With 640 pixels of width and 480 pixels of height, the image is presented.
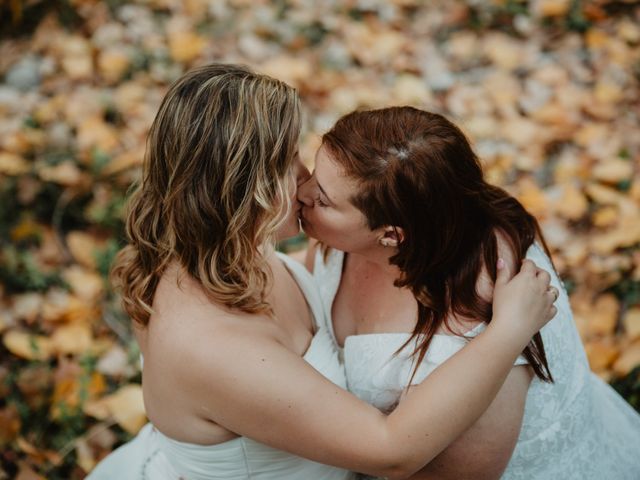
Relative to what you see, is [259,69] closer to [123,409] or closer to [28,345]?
[28,345]

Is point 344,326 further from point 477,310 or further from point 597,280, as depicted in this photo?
point 597,280

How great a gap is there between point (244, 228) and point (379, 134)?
441 millimetres

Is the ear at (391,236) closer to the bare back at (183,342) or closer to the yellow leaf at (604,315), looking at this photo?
the bare back at (183,342)

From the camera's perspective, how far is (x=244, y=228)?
1.66 m

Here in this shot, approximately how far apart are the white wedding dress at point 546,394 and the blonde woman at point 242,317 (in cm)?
19

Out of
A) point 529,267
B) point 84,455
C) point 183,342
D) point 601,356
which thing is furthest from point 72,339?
point 601,356

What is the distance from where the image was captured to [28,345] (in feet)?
8.69

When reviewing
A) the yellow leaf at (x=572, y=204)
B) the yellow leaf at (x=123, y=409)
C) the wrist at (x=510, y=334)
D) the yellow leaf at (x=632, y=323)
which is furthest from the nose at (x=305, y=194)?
the yellow leaf at (x=572, y=204)

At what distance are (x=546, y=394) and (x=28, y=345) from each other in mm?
2040

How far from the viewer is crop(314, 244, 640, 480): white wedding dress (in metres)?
1.79

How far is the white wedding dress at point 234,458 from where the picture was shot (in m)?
1.78

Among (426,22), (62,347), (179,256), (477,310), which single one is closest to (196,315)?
(179,256)

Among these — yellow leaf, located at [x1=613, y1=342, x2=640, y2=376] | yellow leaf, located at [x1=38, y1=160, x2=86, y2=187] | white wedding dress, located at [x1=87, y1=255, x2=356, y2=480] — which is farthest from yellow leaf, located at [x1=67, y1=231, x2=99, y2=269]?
yellow leaf, located at [x1=613, y1=342, x2=640, y2=376]

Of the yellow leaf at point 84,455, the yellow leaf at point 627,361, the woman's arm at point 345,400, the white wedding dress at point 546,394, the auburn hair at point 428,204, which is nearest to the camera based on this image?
the woman's arm at point 345,400
